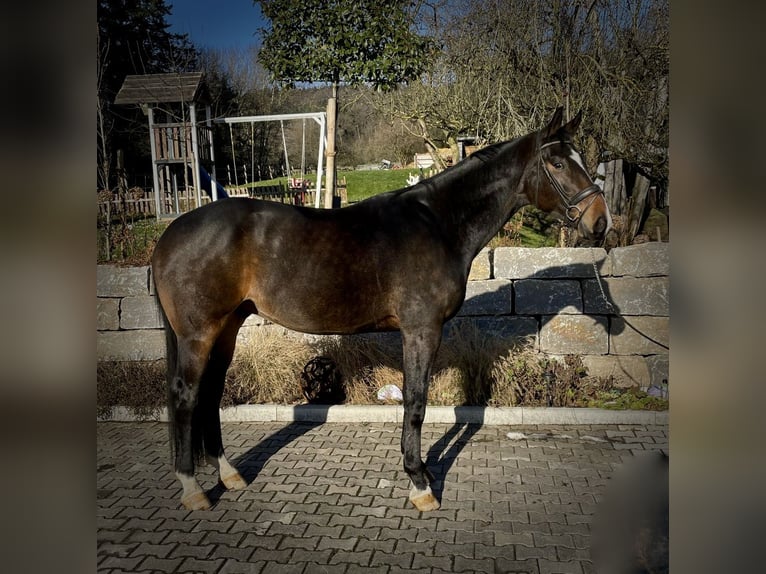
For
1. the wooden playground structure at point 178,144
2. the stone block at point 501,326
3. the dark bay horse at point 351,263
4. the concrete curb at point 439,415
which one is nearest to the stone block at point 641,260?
the stone block at point 501,326

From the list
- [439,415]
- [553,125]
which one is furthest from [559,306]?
[553,125]

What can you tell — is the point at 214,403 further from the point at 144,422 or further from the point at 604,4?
the point at 604,4

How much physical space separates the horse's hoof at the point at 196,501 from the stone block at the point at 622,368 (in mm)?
3888

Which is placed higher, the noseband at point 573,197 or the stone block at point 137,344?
the noseband at point 573,197

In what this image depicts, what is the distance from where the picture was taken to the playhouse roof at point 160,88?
620 centimetres

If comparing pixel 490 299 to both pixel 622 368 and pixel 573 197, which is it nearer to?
pixel 622 368

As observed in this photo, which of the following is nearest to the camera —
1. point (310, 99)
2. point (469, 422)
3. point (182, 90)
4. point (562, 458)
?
point (562, 458)

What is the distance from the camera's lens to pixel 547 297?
5777 mm

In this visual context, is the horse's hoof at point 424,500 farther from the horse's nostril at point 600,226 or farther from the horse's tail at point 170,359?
the horse's nostril at point 600,226

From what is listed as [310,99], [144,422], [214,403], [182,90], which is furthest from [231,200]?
[310,99]

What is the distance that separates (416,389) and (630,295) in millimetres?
3264
